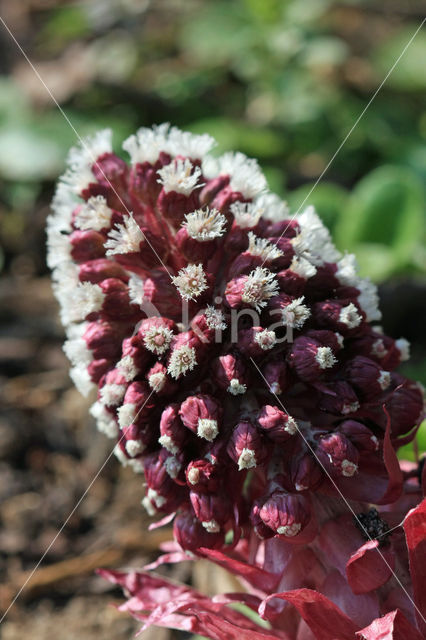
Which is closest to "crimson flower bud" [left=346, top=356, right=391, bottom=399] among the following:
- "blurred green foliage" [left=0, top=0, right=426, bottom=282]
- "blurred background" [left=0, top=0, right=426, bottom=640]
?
"blurred background" [left=0, top=0, right=426, bottom=640]

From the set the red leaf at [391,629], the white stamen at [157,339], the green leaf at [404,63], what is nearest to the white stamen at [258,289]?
the white stamen at [157,339]

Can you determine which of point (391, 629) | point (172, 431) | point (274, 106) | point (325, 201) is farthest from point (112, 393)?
point (274, 106)

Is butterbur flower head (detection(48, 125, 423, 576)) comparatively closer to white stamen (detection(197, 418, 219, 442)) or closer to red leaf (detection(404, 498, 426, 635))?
white stamen (detection(197, 418, 219, 442))

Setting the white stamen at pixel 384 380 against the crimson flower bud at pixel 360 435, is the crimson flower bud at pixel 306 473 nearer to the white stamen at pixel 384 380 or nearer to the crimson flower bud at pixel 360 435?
the crimson flower bud at pixel 360 435

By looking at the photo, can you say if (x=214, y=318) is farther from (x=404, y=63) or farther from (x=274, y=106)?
(x=404, y=63)

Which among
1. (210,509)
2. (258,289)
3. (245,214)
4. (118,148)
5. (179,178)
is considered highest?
(118,148)

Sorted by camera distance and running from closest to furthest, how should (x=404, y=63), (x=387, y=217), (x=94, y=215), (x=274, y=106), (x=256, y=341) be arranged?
(x=256, y=341), (x=94, y=215), (x=387, y=217), (x=274, y=106), (x=404, y=63)
